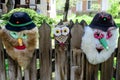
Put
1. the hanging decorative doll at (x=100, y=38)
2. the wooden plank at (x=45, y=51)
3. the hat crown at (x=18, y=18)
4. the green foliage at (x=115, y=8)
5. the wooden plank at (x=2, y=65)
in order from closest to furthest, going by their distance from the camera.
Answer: the hat crown at (x=18, y=18)
the hanging decorative doll at (x=100, y=38)
the wooden plank at (x=45, y=51)
the wooden plank at (x=2, y=65)
the green foliage at (x=115, y=8)

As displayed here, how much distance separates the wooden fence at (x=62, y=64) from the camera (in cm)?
309

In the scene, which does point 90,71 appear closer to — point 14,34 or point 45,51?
point 45,51

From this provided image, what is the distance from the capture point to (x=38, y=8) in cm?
2330

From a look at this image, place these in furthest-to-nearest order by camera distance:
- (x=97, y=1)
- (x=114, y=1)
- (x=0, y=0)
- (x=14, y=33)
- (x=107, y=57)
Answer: (x=97, y=1)
(x=114, y=1)
(x=0, y=0)
(x=107, y=57)
(x=14, y=33)

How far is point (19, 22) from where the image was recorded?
284 cm

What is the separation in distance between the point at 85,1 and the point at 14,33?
33.3 metres

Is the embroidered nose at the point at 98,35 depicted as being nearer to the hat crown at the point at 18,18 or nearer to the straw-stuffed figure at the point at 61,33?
the straw-stuffed figure at the point at 61,33

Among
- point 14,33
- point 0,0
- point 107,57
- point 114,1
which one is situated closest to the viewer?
point 14,33

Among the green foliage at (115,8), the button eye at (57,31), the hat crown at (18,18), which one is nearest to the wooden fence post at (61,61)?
the button eye at (57,31)

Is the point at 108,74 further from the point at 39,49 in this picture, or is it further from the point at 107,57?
the point at 39,49

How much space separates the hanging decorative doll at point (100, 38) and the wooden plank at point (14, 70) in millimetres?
747

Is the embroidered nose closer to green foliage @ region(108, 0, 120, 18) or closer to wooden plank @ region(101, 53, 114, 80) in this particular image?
wooden plank @ region(101, 53, 114, 80)

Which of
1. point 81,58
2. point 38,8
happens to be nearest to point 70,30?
point 81,58

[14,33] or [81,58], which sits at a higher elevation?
[14,33]
